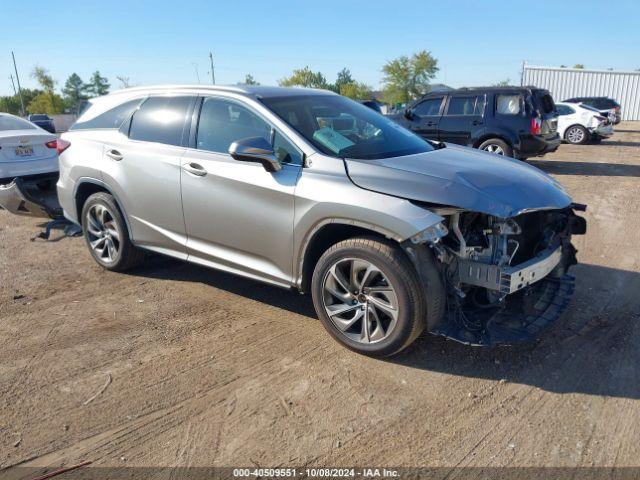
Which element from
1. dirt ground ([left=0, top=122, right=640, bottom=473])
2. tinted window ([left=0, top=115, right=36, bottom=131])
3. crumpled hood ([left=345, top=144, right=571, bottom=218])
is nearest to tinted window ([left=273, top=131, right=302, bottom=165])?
crumpled hood ([left=345, top=144, right=571, bottom=218])

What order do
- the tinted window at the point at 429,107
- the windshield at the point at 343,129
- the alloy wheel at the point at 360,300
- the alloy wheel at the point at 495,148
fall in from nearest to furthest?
the alloy wheel at the point at 360,300 → the windshield at the point at 343,129 → the alloy wheel at the point at 495,148 → the tinted window at the point at 429,107

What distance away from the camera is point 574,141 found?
18.7m

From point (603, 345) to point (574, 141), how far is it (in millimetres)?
17198

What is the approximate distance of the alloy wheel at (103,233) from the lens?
519 centimetres

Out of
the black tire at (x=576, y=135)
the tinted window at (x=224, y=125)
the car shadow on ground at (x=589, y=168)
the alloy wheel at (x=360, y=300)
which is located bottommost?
the car shadow on ground at (x=589, y=168)

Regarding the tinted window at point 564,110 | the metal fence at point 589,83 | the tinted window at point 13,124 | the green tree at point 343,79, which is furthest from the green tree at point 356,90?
the tinted window at point 13,124

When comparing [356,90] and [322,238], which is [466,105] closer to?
[322,238]

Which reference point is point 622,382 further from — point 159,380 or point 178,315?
point 178,315

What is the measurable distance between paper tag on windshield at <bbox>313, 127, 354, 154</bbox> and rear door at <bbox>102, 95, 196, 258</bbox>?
127cm

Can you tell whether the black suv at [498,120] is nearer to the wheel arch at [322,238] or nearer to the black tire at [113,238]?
the black tire at [113,238]

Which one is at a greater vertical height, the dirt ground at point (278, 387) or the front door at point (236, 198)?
the front door at point (236, 198)

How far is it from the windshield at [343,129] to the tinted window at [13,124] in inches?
238

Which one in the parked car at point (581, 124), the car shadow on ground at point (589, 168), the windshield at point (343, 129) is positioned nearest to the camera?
the windshield at point (343, 129)

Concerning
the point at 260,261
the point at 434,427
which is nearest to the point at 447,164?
the point at 260,261
